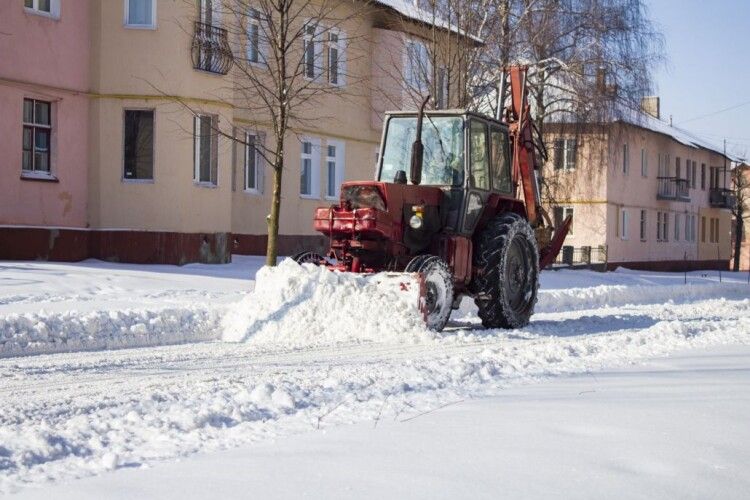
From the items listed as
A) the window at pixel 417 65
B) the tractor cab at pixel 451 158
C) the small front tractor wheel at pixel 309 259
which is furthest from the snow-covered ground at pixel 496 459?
the window at pixel 417 65

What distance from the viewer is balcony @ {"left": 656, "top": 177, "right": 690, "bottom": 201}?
53.2 metres

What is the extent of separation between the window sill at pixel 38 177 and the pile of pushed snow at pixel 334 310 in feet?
31.3

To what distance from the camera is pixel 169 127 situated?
2180 cm

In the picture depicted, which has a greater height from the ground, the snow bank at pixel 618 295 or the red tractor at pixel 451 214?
the red tractor at pixel 451 214

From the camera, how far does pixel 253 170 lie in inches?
1029

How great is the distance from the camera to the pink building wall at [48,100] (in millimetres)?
19922

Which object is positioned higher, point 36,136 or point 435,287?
point 36,136

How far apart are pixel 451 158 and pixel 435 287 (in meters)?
1.95

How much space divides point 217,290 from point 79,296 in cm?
263

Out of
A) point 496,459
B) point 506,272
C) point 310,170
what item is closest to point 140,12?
point 310,170

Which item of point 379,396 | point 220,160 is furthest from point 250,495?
point 220,160

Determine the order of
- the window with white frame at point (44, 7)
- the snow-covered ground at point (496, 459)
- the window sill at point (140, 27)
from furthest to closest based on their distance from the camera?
the window sill at point (140, 27) → the window with white frame at point (44, 7) → the snow-covered ground at point (496, 459)

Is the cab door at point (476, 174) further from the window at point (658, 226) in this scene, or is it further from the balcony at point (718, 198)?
the balcony at point (718, 198)

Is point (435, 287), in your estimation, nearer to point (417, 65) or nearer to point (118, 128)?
point (118, 128)
